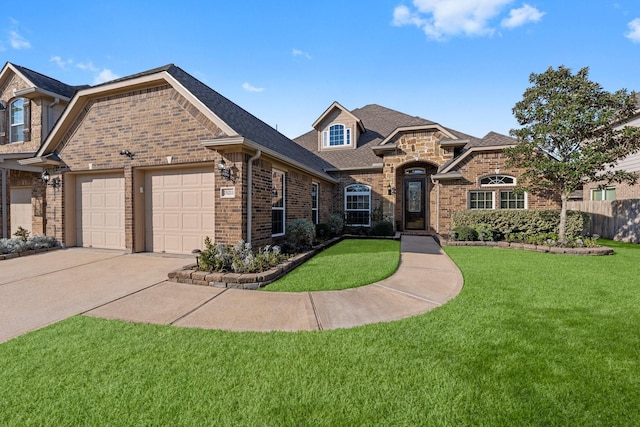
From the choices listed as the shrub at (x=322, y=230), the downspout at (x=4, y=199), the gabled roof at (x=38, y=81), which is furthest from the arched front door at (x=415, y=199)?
the downspout at (x=4, y=199)

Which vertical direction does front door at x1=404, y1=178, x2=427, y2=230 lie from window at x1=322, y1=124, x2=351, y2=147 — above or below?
below

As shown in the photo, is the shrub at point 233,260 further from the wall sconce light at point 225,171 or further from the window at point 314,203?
the window at point 314,203

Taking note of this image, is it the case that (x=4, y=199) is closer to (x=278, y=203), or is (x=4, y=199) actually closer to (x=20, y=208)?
(x=20, y=208)

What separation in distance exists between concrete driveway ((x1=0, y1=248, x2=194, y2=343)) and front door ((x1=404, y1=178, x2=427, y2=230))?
11021 millimetres

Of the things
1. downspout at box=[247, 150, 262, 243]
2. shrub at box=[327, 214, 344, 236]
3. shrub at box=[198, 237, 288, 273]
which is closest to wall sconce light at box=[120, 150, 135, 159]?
downspout at box=[247, 150, 262, 243]

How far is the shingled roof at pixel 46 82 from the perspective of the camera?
11438 mm

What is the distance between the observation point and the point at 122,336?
3031 mm

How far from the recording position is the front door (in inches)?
549

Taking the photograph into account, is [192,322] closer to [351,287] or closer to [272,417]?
[272,417]

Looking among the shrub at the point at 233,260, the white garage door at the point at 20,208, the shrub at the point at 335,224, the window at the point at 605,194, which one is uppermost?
the window at the point at 605,194

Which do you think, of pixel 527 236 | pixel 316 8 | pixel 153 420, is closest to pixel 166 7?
pixel 316 8

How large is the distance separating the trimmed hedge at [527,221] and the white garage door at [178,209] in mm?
9913

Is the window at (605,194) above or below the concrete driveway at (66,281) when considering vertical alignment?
above

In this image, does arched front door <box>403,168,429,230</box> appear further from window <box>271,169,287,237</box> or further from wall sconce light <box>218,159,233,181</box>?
wall sconce light <box>218,159,233,181</box>
